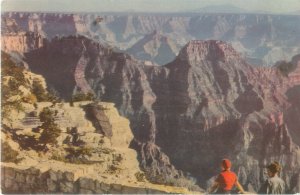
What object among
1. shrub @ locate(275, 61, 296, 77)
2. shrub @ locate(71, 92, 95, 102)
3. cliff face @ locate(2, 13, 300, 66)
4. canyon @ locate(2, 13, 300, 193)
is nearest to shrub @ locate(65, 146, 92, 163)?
canyon @ locate(2, 13, 300, 193)

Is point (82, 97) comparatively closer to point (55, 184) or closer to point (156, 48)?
point (156, 48)

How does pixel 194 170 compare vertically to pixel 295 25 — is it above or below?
below

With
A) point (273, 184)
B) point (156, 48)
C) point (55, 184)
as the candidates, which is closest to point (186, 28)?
point (156, 48)

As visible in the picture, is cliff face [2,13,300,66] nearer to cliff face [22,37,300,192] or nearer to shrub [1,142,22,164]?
cliff face [22,37,300,192]

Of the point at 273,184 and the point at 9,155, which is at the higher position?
the point at 9,155

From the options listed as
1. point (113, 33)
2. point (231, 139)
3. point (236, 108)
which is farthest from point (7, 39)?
point (236, 108)

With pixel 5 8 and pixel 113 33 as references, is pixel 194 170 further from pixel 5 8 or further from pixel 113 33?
pixel 5 8

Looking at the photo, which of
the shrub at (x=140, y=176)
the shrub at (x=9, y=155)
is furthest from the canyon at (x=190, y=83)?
the shrub at (x=9, y=155)
